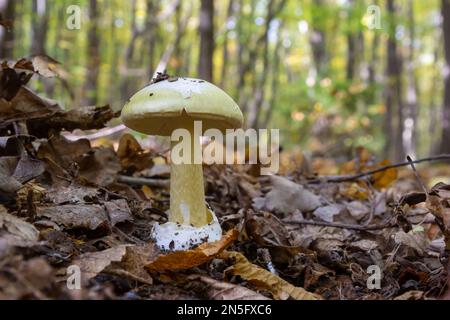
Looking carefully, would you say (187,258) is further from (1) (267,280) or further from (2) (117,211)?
(2) (117,211)

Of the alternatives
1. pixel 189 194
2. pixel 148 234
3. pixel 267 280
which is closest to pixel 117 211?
pixel 148 234

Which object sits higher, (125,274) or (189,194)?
(189,194)

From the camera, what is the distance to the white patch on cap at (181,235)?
6.04ft

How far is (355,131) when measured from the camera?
10555mm

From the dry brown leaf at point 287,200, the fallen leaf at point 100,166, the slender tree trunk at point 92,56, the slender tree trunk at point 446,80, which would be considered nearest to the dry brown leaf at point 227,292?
the fallen leaf at point 100,166

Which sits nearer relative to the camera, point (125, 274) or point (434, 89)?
point (125, 274)

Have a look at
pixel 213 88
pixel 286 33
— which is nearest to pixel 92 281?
pixel 213 88

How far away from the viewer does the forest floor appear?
1482 millimetres

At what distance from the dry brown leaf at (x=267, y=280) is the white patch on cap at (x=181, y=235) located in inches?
5.4

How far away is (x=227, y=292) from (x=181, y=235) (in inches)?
17.0

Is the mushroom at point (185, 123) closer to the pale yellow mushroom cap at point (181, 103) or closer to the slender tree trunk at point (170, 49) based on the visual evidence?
the pale yellow mushroom cap at point (181, 103)

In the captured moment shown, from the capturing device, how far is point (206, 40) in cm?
484
